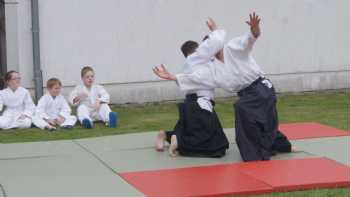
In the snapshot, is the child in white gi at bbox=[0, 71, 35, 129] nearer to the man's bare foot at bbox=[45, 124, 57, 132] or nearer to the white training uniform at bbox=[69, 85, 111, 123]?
the man's bare foot at bbox=[45, 124, 57, 132]

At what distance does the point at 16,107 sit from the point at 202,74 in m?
3.45

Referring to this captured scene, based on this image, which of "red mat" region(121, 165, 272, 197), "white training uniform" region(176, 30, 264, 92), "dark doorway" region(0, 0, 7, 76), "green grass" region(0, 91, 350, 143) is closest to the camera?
"red mat" region(121, 165, 272, 197)

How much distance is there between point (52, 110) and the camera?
34.3ft

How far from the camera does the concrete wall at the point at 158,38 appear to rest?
38.7 ft

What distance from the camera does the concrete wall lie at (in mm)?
11797

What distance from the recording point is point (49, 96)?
10.4 meters

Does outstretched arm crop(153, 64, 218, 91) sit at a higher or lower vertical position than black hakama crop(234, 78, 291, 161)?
higher

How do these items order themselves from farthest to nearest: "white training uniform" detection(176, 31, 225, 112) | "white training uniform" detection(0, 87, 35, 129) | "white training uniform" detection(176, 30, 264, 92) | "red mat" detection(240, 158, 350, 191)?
"white training uniform" detection(0, 87, 35, 129) < "white training uniform" detection(176, 31, 225, 112) < "white training uniform" detection(176, 30, 264, 92) < "red mat" detection(240, 158, 350, 191)

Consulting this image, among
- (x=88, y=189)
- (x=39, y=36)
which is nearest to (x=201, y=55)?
(x=88, y=189)

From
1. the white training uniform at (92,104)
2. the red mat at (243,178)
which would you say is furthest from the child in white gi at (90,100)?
the red mat at (243,178)

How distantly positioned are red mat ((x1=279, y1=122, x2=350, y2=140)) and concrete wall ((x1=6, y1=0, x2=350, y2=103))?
320 centimetres

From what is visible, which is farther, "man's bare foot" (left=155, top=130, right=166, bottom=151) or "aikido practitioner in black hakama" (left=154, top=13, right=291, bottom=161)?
"man's bare foot" (left=155, top=130, right=166, bottom=151)

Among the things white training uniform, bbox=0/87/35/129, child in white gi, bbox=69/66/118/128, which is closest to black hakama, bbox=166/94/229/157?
child in white gi, bbox=69/66/118/128

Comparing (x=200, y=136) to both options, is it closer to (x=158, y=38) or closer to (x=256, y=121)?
(x=256, y=121)
